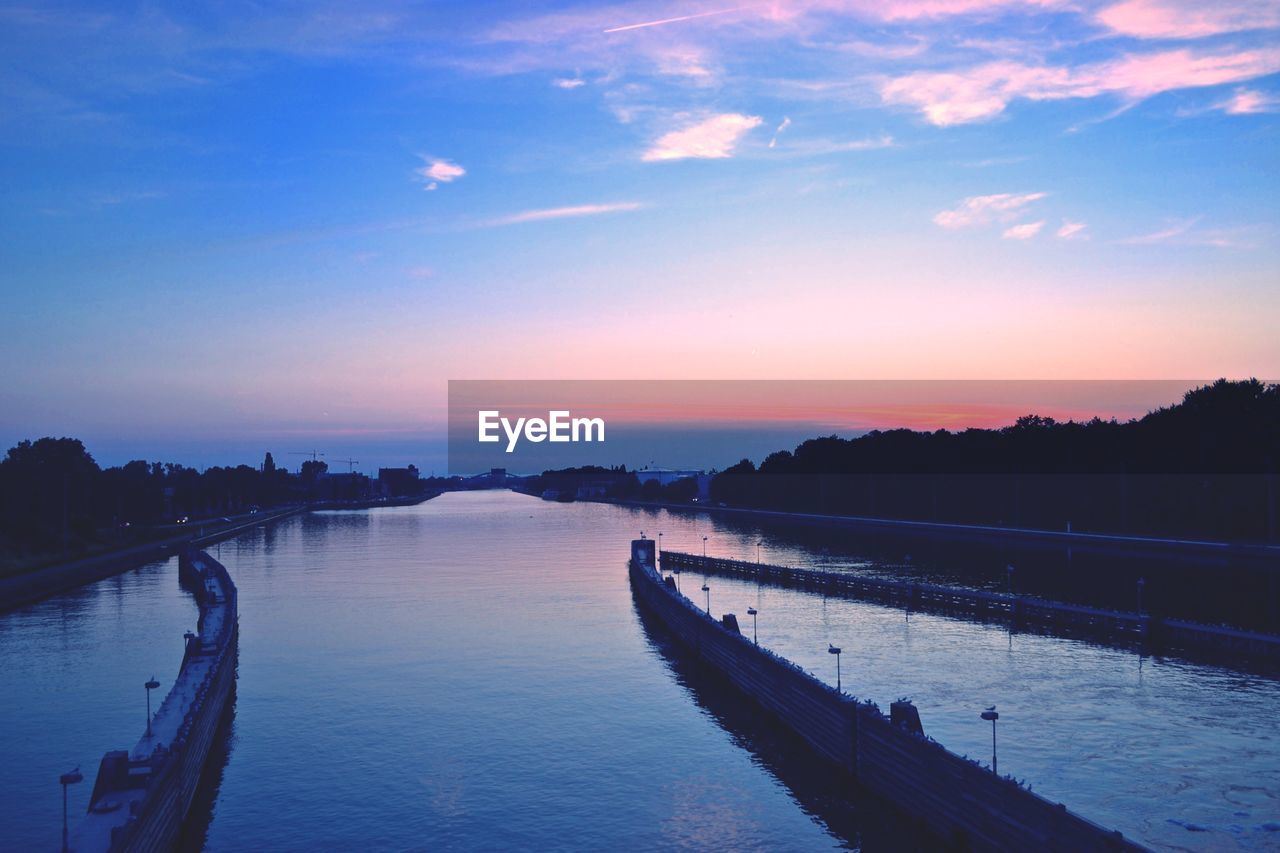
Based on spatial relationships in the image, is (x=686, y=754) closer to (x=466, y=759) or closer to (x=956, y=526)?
(x=466, y=759)

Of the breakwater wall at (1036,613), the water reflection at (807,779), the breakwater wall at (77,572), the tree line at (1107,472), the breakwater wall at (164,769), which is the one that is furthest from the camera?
the tree line at (1107,472)

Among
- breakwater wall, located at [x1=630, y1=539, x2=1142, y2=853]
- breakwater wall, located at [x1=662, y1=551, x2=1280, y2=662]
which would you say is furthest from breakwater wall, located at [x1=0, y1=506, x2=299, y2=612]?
breakwater wall, located at [x1=630, y1=539, x2=1142, y2=853]

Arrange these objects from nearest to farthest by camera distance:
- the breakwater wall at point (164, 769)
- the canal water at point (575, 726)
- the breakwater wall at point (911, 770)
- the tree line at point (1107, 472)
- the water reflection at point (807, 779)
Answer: the breakwater wall at point (911, 770), the breakwater wall at point (164, 769), the water reflection at point (807, 779), the canal water at point (575, 726), the tree line at point (1107, 472)

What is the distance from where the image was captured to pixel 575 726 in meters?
40.6

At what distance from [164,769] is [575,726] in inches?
686

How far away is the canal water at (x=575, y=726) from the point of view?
29.7 meters

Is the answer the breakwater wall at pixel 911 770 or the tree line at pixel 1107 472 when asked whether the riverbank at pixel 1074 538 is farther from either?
the breakwater wall at pixel 911 770

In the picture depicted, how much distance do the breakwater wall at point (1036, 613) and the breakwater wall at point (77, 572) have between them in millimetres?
61337

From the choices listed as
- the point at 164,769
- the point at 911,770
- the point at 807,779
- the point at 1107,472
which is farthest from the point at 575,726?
the point at 1107,472

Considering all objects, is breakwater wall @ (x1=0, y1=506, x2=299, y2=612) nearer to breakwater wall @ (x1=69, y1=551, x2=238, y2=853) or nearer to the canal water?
the canal water

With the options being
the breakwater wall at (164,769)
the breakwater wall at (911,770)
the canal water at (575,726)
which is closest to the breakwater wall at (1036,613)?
the canal water at (575,726)

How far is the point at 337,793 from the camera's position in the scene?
3259cm

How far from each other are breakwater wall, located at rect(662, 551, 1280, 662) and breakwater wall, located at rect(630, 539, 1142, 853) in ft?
84.7

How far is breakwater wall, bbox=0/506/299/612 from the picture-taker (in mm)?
79500
